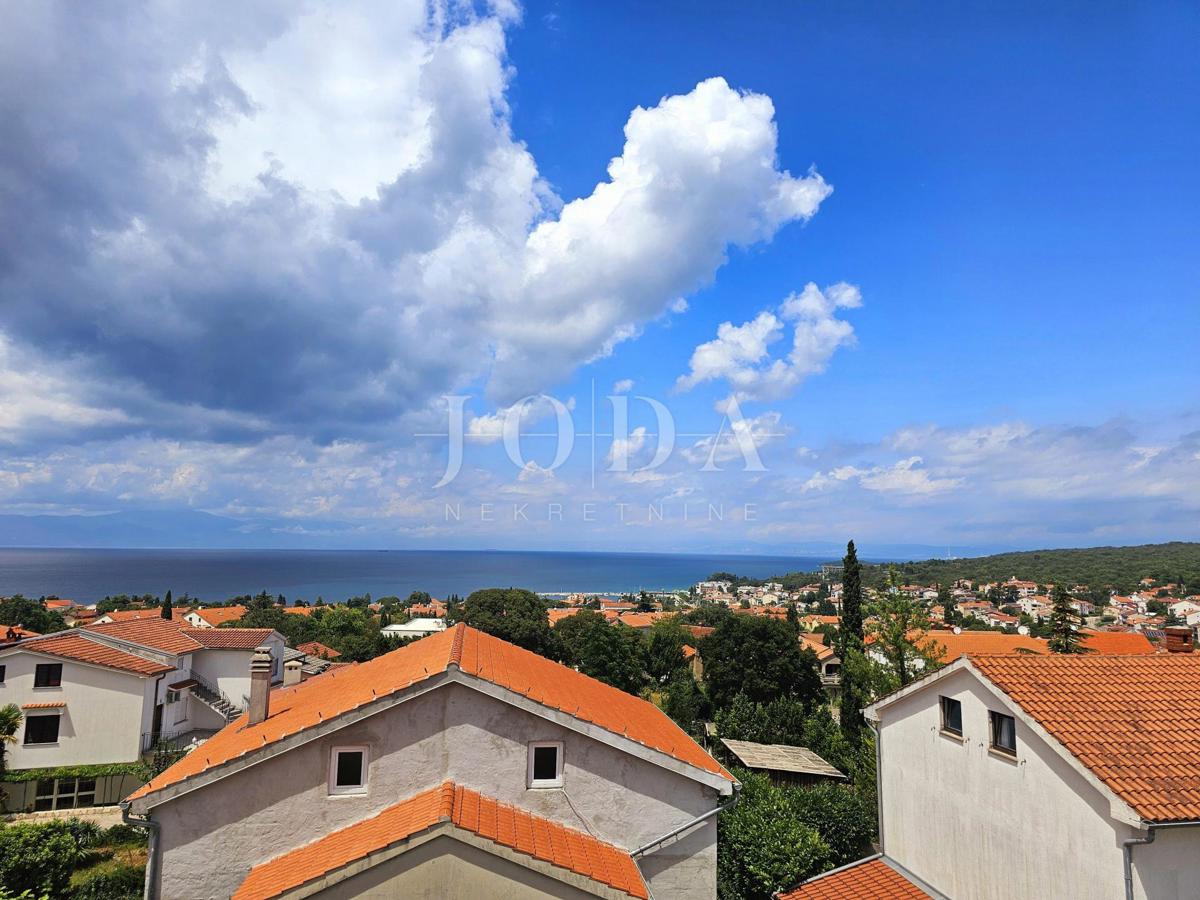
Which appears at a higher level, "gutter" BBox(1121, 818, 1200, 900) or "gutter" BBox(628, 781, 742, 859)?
"gutter" BBox(1121, 818, 1200, 900)

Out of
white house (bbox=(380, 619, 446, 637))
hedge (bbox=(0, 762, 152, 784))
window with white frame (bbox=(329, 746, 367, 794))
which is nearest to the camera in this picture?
window with white frame (bbox=(329, 746, 367, 794))

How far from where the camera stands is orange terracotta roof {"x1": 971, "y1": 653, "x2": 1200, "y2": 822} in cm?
970

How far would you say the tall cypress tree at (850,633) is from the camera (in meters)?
36.8

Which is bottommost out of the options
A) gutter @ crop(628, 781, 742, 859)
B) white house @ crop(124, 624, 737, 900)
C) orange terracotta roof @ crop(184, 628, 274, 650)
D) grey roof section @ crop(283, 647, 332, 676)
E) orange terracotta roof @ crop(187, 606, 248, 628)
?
orange terracotta roof @ crop(187, 606, 248, 628)

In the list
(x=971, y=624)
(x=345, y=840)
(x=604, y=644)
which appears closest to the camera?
(x=345, y=840)

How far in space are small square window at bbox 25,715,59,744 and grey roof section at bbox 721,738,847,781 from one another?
2968cm

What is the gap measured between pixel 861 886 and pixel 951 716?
168 inches

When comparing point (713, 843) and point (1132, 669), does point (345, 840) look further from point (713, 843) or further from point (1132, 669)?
point (1132, 669)

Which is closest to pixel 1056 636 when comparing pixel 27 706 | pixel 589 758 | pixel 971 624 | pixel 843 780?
pixel 843 780

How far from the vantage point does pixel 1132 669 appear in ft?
41.4

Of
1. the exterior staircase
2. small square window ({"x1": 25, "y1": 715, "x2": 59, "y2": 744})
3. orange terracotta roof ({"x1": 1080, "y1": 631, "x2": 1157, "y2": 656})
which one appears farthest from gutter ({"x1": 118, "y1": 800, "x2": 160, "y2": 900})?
→ orange terracotta roof ({"x1": 1080, "y1": 631, "x2": 1157, "y2": 656})

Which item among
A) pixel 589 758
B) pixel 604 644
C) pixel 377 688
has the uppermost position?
pixel 377 688

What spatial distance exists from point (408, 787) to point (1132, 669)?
13.6 m

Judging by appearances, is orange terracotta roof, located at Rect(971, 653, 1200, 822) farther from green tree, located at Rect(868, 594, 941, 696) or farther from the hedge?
the hedge
